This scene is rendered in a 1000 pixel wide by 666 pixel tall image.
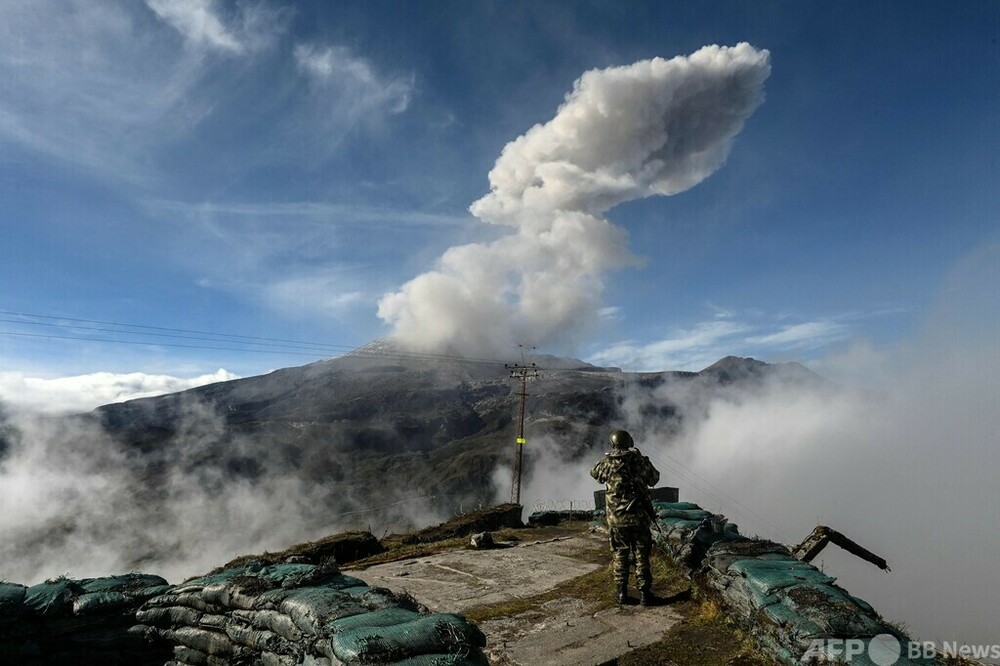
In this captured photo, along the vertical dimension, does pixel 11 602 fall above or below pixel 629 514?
below

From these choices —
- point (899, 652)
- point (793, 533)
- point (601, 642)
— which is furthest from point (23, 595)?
point (793, 533)

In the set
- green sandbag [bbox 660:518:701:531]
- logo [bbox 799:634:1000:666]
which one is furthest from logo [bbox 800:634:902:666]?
green sandbag [bbox 660:518:701:531]

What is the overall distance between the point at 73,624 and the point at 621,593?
7.56 meters

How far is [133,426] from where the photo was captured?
138500 mm

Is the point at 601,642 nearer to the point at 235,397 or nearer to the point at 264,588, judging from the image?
the point at 264,588

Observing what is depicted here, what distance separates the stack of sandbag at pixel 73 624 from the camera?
21.9 feet

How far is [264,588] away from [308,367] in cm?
19716

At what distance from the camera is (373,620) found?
16.9ft

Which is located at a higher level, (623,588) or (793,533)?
(623,588)

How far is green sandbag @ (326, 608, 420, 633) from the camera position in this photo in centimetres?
504

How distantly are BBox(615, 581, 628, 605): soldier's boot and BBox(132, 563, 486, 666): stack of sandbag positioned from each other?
3327mm

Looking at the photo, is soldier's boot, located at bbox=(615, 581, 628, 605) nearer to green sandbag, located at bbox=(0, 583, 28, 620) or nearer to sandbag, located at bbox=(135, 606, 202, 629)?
sandbag, located at bbox=(135, 606, 202, 629)

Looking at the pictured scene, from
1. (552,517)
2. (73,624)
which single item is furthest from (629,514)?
(552,517)

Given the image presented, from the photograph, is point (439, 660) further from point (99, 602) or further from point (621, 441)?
point (99, 602)
